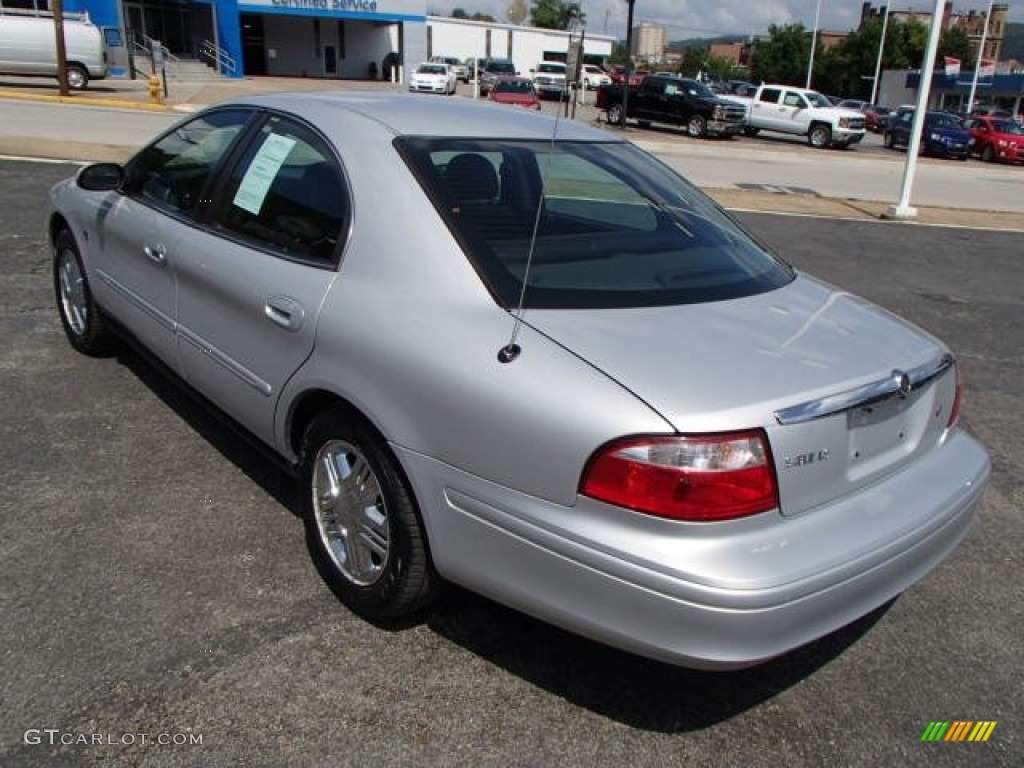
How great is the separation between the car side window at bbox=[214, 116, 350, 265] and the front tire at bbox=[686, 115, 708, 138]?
2824 cm

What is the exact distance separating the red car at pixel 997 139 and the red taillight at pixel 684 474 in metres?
34.2

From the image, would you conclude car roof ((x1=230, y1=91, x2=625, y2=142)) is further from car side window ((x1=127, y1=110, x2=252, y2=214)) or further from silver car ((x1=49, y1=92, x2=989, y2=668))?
car side window ((x1=127, y1=110, x2=252, y2=214))

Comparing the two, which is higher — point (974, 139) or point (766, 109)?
point (766, 109)

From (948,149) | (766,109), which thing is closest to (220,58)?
(766,109)

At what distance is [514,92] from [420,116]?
98.2 ft

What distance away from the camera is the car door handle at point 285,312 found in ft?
9.28

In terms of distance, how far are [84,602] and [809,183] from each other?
1763 centimetres

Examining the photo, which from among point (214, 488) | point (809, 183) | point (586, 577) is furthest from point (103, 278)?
point (809, 183)

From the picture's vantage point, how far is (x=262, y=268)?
3.05 metres

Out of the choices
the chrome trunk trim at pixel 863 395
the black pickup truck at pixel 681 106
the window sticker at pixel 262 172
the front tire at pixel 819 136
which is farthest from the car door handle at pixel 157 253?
the front tire at pixel 819 136

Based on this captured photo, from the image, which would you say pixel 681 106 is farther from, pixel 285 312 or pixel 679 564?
pixel 679 564

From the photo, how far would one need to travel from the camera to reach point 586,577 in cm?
213

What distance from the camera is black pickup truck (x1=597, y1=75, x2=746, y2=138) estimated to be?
2933cm

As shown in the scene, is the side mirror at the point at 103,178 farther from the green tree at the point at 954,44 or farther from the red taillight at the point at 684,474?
the green tree at the point at 954,44
